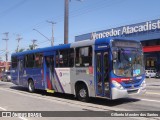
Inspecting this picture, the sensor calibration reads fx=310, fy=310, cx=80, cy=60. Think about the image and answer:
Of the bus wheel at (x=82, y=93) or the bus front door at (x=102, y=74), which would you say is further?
the bus wheel at (x=82, y=93)

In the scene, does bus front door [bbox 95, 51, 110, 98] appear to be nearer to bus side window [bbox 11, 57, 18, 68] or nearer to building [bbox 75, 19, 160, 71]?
bus side window [bbox 11, 57, 18, 68]

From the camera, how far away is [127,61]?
13.9 meters

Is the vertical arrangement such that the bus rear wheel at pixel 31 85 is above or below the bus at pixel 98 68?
below

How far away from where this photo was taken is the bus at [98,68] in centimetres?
1340

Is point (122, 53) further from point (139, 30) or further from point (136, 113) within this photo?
point (139, 30)

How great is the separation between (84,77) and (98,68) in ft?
3.99

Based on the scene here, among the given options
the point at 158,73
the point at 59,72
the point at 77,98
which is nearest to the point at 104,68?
the point at 77,98

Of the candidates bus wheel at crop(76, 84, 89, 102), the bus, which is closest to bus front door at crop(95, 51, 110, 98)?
the bus

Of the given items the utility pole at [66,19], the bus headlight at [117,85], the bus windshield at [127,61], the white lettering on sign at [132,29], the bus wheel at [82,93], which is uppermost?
the white lettering on sign at [132,29]

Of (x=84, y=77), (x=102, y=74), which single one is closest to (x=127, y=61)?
(x=102, y=74)

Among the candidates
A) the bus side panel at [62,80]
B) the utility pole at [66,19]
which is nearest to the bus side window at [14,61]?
the bus side panel at [62,80]

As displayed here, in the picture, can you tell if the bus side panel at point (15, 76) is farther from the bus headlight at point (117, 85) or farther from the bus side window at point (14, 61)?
the bus headlight at point (117, 85)

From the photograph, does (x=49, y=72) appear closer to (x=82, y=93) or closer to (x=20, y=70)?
(x=82, y=93)

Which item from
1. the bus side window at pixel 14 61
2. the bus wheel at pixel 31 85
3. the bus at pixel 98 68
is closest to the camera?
the bus at pixel 98 68
